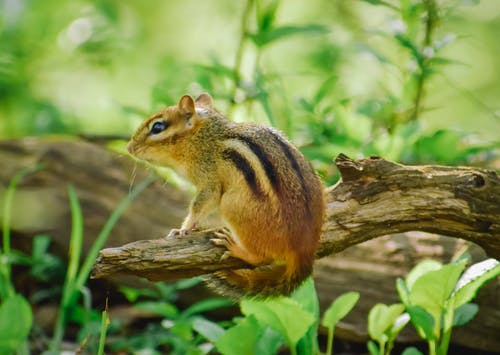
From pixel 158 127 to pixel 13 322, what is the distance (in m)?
0.81

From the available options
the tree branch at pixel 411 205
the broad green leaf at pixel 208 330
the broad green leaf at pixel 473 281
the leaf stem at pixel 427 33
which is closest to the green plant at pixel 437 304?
the broad green leaf at pixel 473 281

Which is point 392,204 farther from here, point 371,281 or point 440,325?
point 371,281

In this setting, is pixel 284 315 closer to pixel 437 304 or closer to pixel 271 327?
pixel 271 327

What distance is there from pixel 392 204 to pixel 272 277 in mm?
425

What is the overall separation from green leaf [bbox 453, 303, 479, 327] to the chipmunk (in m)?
0.59

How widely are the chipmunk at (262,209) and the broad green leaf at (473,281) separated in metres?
0.50

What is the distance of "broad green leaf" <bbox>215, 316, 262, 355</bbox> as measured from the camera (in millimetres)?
1859

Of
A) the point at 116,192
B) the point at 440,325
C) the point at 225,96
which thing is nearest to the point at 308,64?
the point at 225,96

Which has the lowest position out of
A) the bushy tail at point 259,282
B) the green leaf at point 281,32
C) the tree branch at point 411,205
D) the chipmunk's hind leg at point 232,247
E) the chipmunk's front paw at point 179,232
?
the bushy tail at point 259,282

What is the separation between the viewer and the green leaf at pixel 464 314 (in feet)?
6.61

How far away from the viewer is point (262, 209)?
178cm

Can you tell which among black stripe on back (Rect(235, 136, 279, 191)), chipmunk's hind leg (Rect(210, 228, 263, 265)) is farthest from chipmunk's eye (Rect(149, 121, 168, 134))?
chipmunk's hind leg (Rect(210, 228, 263, 265))

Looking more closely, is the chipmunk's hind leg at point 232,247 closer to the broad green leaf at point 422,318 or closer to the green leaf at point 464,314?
the broad green leaf at point 422,318

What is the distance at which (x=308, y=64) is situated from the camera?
4844mm
